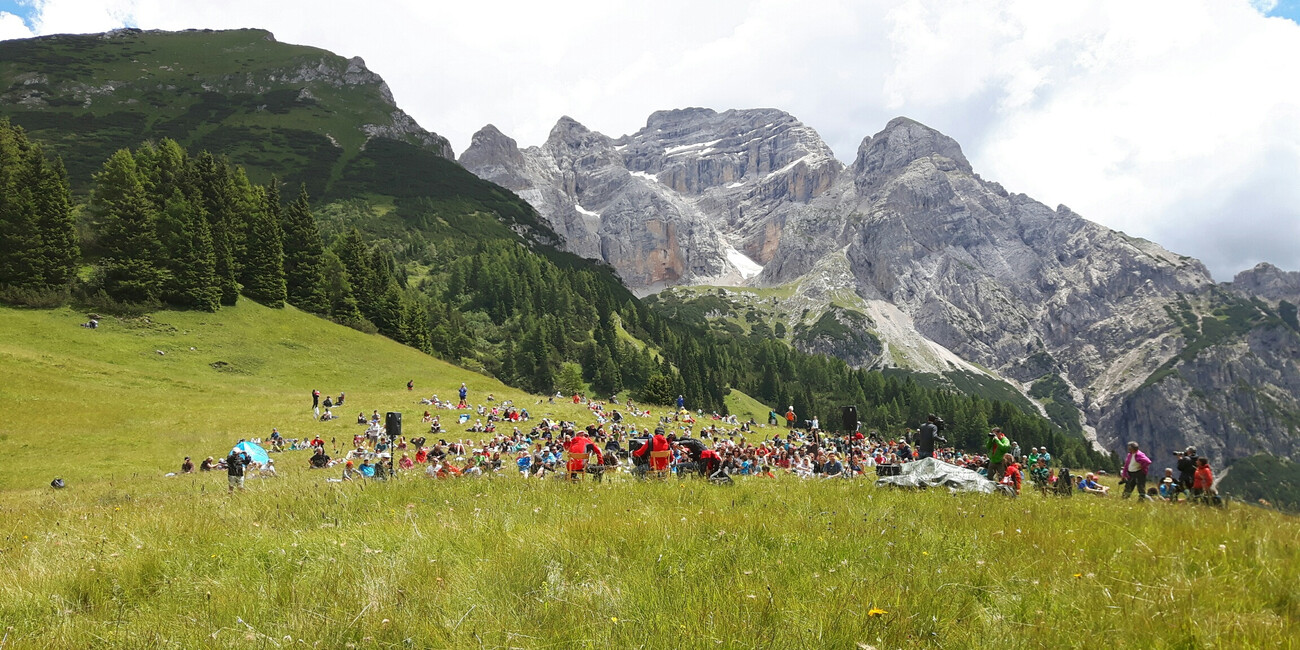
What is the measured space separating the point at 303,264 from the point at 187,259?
15.1 m

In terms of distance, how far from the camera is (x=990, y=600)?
13.5ft

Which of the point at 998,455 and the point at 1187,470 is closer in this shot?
the point at 1187,470

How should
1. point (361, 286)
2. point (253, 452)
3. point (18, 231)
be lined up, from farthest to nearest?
point (361, 286)
point (18, 231)
point (253, 452)

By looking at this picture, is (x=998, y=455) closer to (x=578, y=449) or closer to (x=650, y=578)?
(x=578, y=449)

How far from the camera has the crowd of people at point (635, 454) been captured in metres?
13.9

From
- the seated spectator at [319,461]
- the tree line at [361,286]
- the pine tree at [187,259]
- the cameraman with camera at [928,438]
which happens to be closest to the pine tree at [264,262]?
the tree line at [361,286]

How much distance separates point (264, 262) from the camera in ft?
182

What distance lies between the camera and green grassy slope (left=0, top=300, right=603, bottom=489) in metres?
24.1

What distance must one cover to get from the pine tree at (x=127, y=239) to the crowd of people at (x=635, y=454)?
22.3 meters

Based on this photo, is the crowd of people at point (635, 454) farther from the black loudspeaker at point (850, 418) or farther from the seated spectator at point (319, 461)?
the black loudspeaker at point (850, 418)

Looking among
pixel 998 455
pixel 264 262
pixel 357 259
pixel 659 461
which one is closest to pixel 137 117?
pixel 357 259

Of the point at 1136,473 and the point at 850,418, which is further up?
the point at 850,418

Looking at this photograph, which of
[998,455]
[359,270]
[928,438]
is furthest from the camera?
[359,270]

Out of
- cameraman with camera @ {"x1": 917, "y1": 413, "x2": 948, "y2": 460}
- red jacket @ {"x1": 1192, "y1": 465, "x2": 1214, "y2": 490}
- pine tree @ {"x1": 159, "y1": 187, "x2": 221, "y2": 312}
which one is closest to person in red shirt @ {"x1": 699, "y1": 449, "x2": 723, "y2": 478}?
cameraman with camera @ {"x1": 917, "y1": 413, "x2": 948, "y2": 460}
